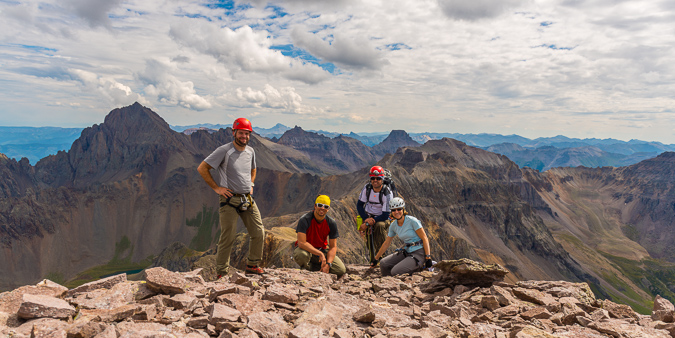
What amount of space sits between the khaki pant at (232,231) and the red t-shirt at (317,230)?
1.91m

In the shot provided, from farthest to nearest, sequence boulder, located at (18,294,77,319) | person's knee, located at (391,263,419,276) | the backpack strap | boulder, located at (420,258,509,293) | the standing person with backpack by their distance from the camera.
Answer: the backpack strap, the standing person with backpack, person's knee, located at (391,263,419,276), boulder, located at (420,258,509,293), boulder, located at (18,294,77,319)

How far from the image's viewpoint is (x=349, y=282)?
12195 mm

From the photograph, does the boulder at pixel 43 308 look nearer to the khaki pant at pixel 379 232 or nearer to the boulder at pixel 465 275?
the boulder at pixel 465 275

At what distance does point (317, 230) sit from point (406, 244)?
12.5ft

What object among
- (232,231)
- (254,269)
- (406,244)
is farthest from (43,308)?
(406,244)

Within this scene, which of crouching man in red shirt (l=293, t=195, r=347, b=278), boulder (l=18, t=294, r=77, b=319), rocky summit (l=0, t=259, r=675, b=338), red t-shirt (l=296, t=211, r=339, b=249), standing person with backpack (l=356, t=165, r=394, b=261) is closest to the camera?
boulder (l=18, t=294, r=77, b=319)

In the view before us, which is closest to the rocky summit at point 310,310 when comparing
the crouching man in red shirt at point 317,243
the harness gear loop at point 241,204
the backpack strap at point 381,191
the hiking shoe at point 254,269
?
the hiking shoe at point 254,269

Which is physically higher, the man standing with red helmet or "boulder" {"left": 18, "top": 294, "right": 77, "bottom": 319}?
the man standing with red helmet

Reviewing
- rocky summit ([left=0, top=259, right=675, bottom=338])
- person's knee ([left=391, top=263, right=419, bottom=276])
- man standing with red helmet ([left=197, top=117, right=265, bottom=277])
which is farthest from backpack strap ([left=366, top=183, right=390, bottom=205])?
man standing with red helmet ([left=197, top=117, right=265, bottom=277])

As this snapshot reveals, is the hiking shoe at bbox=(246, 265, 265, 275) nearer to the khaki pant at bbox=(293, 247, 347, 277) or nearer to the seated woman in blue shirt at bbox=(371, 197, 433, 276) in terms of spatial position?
the khaki pant at bbox=(293, 247, 347, 277)

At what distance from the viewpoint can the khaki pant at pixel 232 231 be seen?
11.3m

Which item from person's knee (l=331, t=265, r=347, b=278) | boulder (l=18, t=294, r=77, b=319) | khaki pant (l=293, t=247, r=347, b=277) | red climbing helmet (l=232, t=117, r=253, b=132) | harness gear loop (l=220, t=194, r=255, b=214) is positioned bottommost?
person's knee (l=331, t=265, r=347, b=278)

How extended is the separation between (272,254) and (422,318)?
39.9 metres

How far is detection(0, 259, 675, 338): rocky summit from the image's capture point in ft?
20.4
